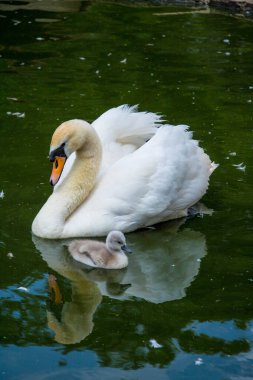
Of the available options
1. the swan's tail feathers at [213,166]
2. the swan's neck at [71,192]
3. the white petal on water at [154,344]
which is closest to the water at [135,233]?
the white petal on water at [154,344]

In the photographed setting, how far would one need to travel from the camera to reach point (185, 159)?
26.2 feet

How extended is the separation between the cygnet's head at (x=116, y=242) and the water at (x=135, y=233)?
0.19m

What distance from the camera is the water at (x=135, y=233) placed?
19.5 ft

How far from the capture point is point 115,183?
25.2 ft

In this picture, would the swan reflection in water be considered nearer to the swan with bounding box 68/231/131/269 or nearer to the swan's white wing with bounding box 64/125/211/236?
the swan with bounding box 68/231/131/269

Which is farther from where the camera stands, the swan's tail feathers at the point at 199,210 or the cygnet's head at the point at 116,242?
Answer: the swan's tail feathers at the point at 199,210

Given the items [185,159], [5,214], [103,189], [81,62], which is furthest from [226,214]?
[81,62]

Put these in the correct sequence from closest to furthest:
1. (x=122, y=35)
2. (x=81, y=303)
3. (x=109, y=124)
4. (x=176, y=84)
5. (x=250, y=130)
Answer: (x=81, y=303) → (x=109, y=124) → (x=250, y=130) → (x=176, y=84) → (x=122, y=35)

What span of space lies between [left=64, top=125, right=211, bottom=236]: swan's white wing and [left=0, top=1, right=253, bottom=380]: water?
192 mm

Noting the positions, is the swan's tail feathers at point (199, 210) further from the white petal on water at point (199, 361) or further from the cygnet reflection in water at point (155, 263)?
the white petal on water at point (199, 361)

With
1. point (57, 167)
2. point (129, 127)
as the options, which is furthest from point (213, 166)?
point (57, 167)

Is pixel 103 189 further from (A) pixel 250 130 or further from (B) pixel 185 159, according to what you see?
(A) pixel 250 130

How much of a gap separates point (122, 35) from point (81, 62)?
1.50 metres

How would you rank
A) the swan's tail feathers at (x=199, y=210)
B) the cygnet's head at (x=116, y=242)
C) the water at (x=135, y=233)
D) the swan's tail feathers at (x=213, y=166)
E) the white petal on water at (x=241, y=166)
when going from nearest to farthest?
1. the water at (x=135, y=233)
2. the cygnet's head at (x=116, y=242)
3. the swan's tail feathers at (x=199, y=210)
4. the swan's tail feathers at (x=213, y=166)
5. the white petal on water at (x=241, y=166)
